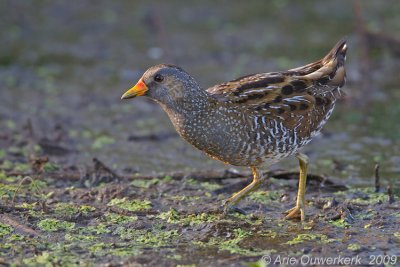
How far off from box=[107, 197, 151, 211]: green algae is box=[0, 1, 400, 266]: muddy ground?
2 centimetres

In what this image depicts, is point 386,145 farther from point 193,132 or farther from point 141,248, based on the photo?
point 141,248

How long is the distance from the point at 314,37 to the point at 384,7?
1.72 meters

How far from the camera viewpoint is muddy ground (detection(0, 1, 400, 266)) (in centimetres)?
613

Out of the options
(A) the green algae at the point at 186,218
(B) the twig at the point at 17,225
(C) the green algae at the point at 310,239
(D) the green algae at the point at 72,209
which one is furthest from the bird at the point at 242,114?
(B) the twig at the point at 17,225

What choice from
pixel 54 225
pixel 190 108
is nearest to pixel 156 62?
pixel 190 108

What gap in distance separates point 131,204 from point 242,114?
49.6 inches

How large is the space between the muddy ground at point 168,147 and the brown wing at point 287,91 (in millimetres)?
866

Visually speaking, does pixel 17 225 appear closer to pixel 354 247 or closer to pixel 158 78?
pixel 158 78

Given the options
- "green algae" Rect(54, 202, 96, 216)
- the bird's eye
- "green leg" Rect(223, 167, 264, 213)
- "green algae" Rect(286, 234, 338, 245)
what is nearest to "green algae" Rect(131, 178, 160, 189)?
"green algae" Rect(54, 202, 96, 216)

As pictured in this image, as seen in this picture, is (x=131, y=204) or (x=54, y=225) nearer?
(x=54, y=225)

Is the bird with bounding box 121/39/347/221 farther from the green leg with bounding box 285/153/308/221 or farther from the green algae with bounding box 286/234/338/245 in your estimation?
the green algae with bounding box 286/234/338/245

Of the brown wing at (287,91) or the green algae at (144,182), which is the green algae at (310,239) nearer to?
Result: the brown wing at (287,91)

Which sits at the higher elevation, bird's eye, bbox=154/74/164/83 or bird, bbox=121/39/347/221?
bird's eye, bbox=154/74/164/83

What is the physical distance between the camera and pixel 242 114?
6590 mm
